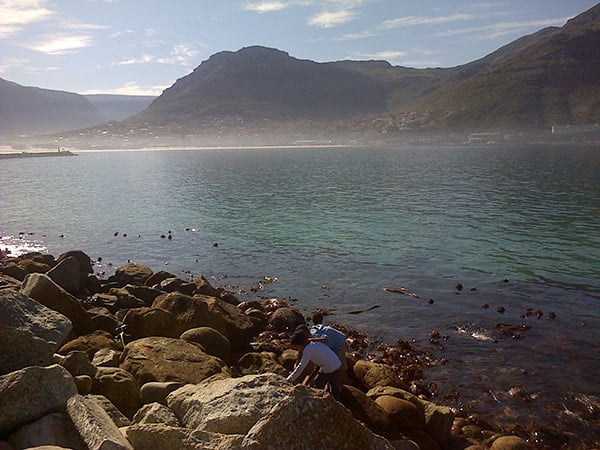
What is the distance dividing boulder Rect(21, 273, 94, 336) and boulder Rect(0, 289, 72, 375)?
3941 millimetres

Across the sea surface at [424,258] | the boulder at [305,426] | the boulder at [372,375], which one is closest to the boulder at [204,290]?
the sea surface at [424,258]

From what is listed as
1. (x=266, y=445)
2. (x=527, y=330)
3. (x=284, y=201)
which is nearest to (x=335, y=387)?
(x=266, y=445)

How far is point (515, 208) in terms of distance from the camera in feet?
169

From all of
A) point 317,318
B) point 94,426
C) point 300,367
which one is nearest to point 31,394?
point 94,426

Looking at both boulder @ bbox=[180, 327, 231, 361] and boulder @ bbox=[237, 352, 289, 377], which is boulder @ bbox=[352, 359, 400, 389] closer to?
boulder @ bbox=[237, 352, 289, 377]

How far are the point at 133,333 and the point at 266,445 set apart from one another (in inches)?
437

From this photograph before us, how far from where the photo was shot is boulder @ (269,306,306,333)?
1955 centimetres

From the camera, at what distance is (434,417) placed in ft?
40.0

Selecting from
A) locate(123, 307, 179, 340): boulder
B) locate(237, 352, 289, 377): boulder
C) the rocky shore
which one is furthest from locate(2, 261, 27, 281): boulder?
locate(237, 352, 289, 377): boulder

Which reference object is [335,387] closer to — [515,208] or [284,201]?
[515,208]

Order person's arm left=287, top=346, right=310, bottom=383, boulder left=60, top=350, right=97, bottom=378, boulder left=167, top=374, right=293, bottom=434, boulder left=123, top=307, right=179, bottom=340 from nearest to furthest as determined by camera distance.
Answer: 1. boulder left=167, top=374, right=293, bottom=434
2. boulder left=60, top=350, right=97, bottom=378
3. person's arm left=287, top=346, right=310, bottom=383
4. boulder left=123, top=307, right=179, bottom=340

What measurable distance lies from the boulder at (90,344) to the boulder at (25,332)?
1.75 m

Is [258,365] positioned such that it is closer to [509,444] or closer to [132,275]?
[509,444]

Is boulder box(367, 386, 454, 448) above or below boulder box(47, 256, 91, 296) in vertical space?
below
